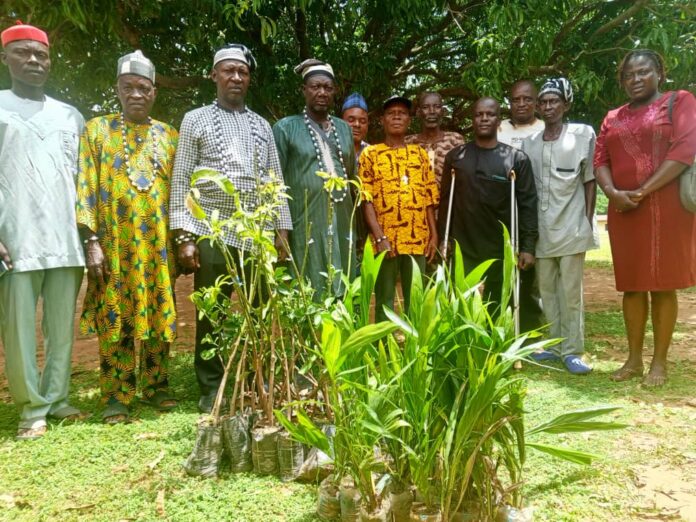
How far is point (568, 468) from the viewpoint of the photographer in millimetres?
2662

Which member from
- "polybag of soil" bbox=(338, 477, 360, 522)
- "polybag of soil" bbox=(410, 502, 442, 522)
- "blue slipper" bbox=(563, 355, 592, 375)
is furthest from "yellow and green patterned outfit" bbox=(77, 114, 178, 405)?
"blue slipper" bbox=(563, 355, 592, 375)

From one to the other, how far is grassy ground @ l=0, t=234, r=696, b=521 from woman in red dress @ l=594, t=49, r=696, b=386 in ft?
2.01

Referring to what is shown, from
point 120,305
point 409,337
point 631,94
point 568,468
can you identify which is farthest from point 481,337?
point 631,94

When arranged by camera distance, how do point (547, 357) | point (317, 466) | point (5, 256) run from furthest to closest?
Result: point (547, 357) < point (5, 256) < point (317, 466)

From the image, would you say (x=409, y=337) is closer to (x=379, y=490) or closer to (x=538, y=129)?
(x=379, y=490)

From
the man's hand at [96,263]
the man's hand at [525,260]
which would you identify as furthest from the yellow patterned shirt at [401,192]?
the man's hand at [96,263]

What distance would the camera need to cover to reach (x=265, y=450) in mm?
2594

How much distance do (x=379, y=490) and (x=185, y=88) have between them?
5.46 m

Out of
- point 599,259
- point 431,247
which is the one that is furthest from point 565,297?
point 599,259

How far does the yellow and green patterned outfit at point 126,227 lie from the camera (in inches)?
130

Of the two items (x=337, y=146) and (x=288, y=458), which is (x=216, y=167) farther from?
(x=288, y=458)

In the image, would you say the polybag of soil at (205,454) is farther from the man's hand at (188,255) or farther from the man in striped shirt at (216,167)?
the man's hand at (188,255)

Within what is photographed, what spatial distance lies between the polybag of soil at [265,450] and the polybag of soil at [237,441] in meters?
0.04

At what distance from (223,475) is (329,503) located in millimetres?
694
